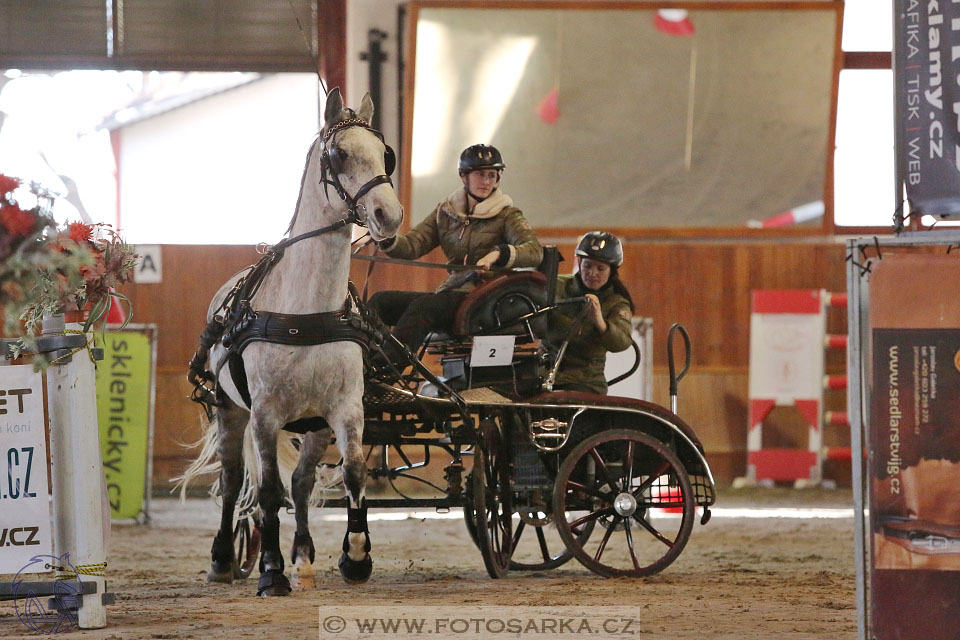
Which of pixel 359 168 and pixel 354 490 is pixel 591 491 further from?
pixel 359 168

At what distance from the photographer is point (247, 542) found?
17.6 ft

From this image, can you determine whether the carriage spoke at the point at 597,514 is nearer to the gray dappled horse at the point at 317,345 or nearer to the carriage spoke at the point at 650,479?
the carriage spoke at the point at 650,479

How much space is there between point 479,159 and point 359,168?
1.21m

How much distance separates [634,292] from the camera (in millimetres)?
9828

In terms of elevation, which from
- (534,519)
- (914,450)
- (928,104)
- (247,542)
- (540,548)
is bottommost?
(540,548)

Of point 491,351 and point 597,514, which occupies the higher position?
point 491,351

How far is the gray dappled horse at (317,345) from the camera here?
14.0ft

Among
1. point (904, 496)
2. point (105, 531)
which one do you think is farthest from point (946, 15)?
point (105, 531)

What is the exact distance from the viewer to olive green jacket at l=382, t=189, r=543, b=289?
527 centimetres

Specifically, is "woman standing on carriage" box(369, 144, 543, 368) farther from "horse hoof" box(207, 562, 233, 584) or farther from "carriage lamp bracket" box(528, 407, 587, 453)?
"horse hoof" box(207, 562, 233, 584)

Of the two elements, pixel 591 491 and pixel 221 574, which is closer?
pixel 221 574

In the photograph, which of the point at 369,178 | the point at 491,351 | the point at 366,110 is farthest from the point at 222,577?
the point at 366,110

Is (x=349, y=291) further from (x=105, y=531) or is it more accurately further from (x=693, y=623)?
(x=693, y=623)

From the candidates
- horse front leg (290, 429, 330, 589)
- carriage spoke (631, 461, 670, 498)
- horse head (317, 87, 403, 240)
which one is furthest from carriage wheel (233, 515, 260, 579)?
horse head (317, 87, 403, 240)
